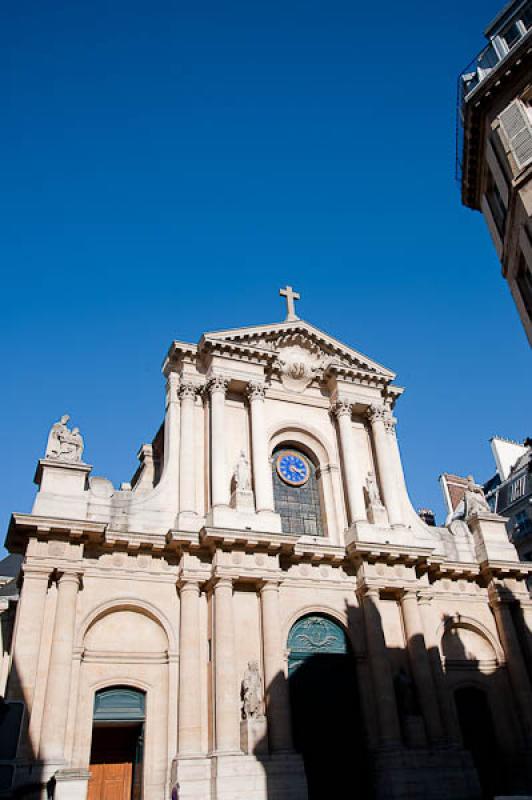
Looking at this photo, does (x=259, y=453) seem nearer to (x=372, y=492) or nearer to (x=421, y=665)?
(x=372, y=492)

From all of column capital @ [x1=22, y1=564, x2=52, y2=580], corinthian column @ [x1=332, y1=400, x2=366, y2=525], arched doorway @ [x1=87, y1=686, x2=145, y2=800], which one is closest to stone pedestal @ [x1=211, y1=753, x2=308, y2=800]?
arched doorway @ [x1=87, y1=686, x2=145, y2=800]

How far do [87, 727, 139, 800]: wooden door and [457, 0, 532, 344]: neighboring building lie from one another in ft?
47.1

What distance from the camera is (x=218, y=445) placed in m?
19.6

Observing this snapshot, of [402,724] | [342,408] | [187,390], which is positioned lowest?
[402,724]

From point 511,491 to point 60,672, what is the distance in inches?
1080

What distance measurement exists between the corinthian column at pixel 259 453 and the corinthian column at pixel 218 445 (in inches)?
35.9

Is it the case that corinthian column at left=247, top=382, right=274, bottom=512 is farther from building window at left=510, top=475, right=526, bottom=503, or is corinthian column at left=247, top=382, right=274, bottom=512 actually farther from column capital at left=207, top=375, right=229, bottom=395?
building window at left=510, top=475, right=526, bottom=503

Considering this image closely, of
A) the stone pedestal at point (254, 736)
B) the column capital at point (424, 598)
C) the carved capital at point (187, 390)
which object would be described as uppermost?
the carved capital at point (187, 390)

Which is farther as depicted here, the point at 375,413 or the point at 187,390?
the point at 375,413

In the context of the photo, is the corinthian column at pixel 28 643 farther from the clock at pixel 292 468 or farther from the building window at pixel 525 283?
the building window at pixel 525 283

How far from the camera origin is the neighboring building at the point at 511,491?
1316 inches

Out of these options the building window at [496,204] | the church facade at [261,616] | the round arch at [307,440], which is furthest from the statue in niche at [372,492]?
the building window at [496,204]

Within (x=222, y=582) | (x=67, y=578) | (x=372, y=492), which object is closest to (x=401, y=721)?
(x=222, y=582)

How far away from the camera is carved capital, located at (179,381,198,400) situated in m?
20.6
